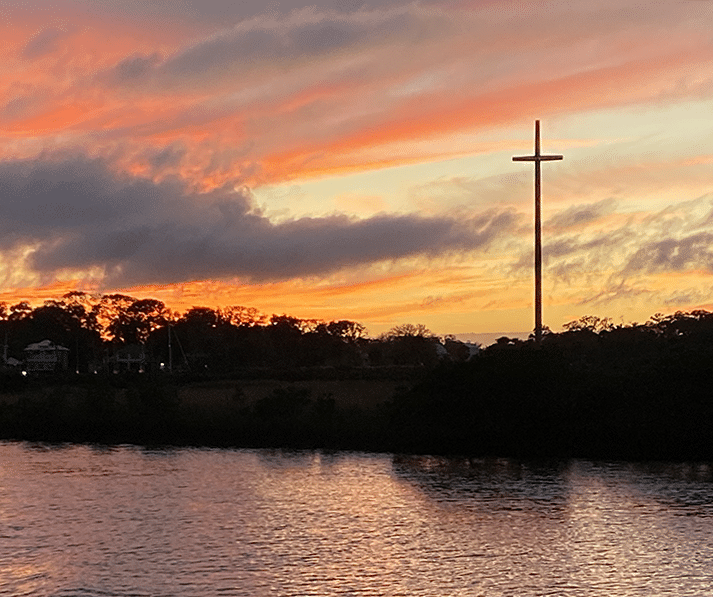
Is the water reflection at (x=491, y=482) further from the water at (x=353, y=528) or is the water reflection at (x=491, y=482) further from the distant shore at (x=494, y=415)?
the distant shore at (x=494, y=415)

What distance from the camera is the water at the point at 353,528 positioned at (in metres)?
31.8

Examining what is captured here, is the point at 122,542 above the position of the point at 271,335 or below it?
below

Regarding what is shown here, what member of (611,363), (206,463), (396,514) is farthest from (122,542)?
(611,363)

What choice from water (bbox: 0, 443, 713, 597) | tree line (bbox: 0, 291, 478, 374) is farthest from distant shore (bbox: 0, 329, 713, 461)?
tree line (bbox: 0, 291, 478, 374)

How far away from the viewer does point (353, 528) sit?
4112cm

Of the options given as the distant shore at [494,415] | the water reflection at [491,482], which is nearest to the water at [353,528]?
the water reflection at [491,482]

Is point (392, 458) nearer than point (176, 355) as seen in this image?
Yes

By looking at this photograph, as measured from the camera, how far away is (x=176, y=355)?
176m

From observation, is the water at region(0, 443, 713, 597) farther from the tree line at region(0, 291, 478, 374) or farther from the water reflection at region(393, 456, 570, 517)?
the tree line at region(0, 291, 478, 374)

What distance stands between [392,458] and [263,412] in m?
11.2

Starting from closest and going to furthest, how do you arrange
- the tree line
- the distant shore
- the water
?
the water → the distant shore → the tree line

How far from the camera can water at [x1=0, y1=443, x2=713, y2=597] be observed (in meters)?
31.8

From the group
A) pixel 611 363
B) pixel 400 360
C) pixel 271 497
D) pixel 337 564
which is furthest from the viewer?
pixel 400 360

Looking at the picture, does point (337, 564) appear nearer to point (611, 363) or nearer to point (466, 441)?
point (466, 441)
